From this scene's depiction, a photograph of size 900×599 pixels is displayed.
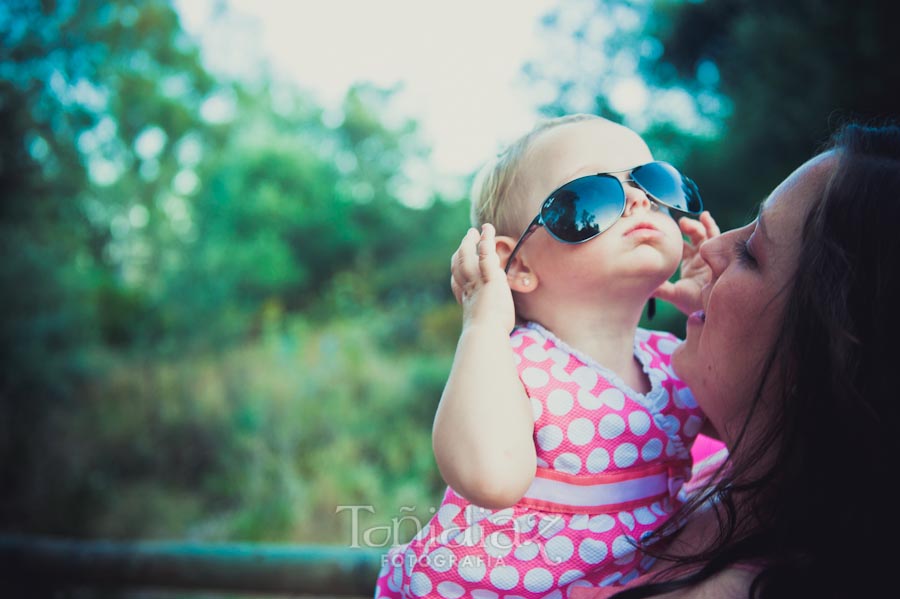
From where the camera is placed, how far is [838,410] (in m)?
0.86

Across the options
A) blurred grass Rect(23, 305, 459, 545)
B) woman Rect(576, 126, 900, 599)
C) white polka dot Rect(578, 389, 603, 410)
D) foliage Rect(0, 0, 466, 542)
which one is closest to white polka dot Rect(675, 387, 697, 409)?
woman Rect(576, 126, 900, 599)

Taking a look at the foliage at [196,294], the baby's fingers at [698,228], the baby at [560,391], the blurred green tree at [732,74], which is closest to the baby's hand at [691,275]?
the baby's fingers at [698,228]

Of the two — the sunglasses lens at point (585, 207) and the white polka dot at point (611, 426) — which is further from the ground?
the sunglasses lens at point (585, 207)

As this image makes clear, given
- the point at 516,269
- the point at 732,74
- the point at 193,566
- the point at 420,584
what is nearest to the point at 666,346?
the point at 516,269

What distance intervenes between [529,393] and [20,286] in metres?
7.30

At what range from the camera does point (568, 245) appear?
1.17 metres

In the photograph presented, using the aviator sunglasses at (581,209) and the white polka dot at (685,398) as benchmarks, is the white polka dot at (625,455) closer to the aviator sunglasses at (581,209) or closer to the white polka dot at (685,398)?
the white polka dot at (685,398)

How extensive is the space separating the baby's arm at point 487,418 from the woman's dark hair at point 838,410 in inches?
11.2

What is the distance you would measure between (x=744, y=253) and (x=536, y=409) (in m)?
0.43

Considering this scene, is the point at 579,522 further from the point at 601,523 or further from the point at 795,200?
the point at 795,200

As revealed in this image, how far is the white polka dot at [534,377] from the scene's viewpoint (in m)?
1.08

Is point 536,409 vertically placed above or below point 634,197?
below

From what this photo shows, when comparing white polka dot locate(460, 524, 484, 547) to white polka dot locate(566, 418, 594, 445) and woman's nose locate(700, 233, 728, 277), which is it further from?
woman's nose locate(700, 233, 728, 277)

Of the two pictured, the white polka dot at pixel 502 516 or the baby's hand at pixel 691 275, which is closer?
the white polka dot at pixel 502 516
